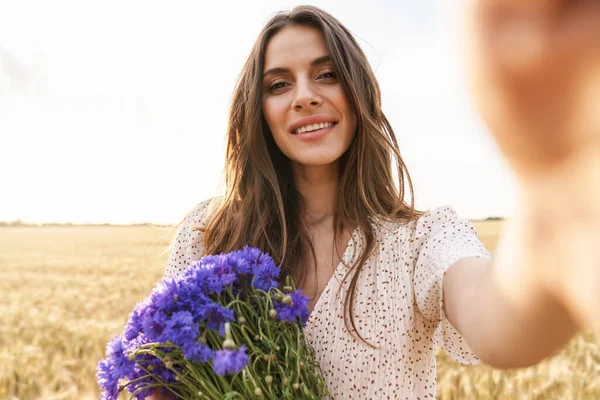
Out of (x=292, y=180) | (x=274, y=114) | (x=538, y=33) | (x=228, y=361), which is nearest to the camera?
(x=538, y=33)

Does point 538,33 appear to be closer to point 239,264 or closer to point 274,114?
point 239,264

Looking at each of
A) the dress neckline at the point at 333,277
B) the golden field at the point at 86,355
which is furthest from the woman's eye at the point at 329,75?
the golden field at the point at 86,355

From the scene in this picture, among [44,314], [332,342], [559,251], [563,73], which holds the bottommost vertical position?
[44,314]

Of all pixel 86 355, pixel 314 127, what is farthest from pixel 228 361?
pixel 86 355

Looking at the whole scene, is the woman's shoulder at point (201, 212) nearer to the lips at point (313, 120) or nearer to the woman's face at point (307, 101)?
the woman's face at point (307, 101)

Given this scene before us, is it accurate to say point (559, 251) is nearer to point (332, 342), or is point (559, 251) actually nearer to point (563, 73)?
point (563, 73)

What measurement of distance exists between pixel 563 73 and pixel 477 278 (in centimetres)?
88

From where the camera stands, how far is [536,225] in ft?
1.56

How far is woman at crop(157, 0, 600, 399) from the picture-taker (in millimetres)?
981

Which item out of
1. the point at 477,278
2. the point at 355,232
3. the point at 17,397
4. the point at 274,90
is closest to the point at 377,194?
the point at 355,232

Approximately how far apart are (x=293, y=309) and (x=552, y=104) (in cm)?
110

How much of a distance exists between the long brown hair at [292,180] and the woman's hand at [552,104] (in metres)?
1.53

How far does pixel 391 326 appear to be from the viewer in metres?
1.77

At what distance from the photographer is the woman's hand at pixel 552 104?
367 mm
